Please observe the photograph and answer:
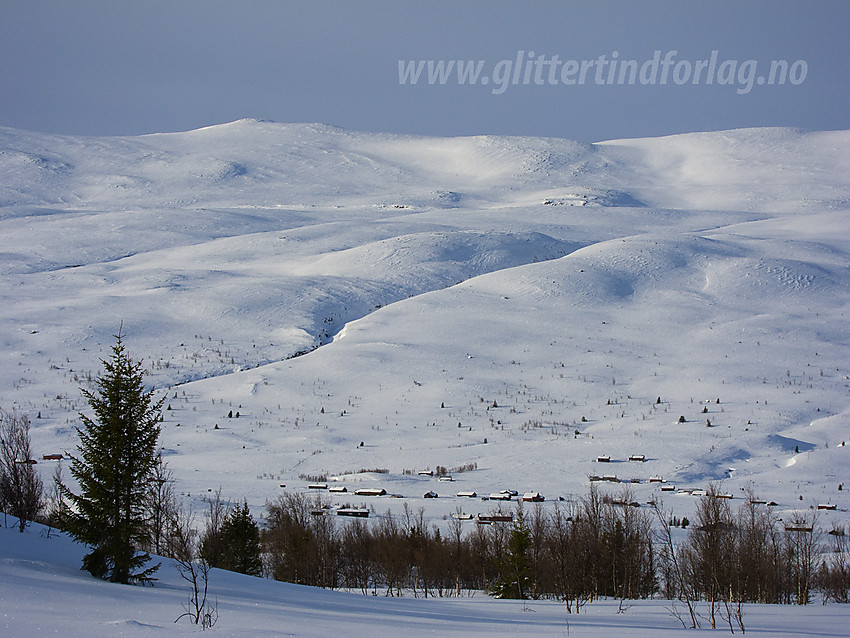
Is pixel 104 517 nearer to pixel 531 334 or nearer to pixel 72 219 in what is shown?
pixel 531 334

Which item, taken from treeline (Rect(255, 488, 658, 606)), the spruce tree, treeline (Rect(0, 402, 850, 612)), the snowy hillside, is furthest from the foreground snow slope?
the snowy hillside

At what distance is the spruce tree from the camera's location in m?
13.3

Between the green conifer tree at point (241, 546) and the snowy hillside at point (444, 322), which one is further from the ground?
the snowy hillside at point (444, 322)

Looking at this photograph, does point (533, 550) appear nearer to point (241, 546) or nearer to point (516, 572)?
point (516, 572)

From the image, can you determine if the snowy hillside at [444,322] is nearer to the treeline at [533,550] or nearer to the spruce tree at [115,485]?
A: the treeline at [533,550]

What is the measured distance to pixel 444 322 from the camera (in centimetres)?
5600

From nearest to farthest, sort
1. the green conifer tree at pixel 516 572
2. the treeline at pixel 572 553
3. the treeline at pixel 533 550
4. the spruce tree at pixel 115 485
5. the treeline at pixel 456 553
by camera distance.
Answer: the spruce tree at pixel 115 485, the green conifer tree at pixel 516 572, the treeline at pixel 533 550, the treeline at pixel 572 553, the treeline at pixel 456 553

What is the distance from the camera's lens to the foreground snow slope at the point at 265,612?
941cm

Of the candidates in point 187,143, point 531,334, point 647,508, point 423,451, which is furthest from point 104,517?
point 187,143

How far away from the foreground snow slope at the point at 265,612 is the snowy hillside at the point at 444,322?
12.5 m

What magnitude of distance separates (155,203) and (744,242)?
6749 cm

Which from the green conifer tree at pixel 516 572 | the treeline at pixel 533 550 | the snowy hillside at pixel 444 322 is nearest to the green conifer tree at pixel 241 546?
the treeline at pixel 533 550

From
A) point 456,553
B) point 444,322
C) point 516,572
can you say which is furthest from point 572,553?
point 444,322

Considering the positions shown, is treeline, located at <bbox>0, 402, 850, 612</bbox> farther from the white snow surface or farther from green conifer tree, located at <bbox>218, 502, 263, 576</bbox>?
the white snow surface
